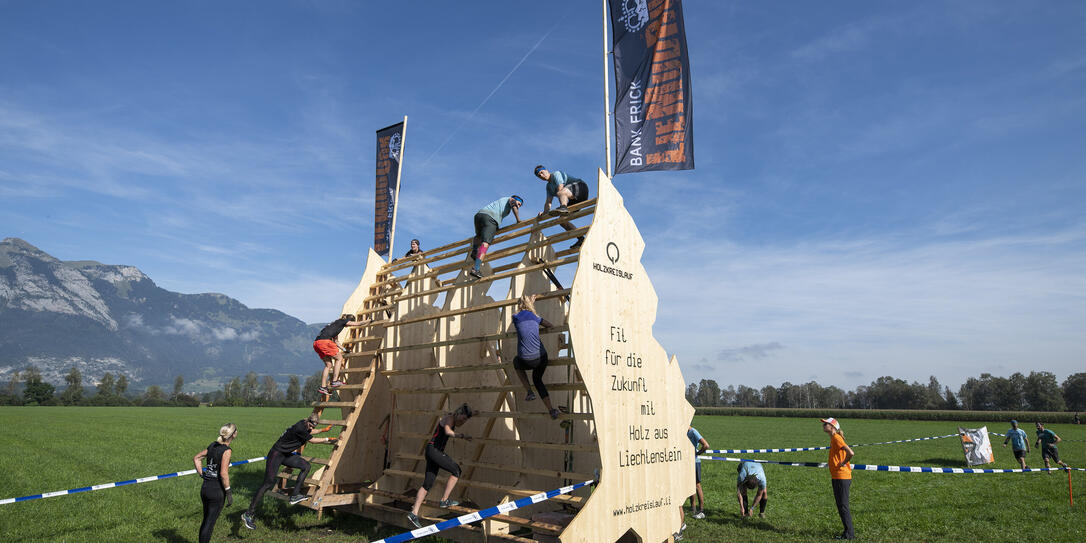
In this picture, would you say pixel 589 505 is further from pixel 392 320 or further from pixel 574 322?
pixel 392 320

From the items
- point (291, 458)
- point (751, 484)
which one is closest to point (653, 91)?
point (751, 484)

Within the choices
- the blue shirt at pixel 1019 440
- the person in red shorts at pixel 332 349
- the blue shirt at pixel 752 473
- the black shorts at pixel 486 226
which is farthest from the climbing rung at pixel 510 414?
the blue shirt at pixel 1019 440

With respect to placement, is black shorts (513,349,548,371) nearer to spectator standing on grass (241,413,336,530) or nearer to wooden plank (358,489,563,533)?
wooden plank (358,489,563,533)

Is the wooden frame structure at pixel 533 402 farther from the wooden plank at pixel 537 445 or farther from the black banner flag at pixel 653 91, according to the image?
→ the black banner flag at pixel 653 91

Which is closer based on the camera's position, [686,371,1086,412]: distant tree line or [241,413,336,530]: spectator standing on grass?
[241,413,336,530]: spectator standing on grass

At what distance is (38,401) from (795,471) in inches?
4267

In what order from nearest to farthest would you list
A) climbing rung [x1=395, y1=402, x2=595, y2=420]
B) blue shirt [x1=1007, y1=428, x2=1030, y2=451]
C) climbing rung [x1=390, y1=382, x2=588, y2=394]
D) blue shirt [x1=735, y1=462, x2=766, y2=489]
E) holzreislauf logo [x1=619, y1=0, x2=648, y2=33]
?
climbing rung [x1=395, y1=402, x2=595, y2=420], climbing rung [x1=390, y1=382, x2=588, y2=394], holzreislauf logo [x1=619, y1=0, x2=648, y2=33], blue shirt [x1=735, y1=462, x2=766, y2=489], blue shirt [x1=1007, y1=428, x2=1030, y2=451]

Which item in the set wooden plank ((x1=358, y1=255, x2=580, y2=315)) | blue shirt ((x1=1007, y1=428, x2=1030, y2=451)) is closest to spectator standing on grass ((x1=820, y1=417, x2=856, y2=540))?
wooden plank ((x1=358, y1=255, x2=580, y2=315))

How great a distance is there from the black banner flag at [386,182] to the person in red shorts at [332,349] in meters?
3.91

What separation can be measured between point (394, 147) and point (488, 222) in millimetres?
7231

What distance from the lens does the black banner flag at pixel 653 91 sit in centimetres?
1012

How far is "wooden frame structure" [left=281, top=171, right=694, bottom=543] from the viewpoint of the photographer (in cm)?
759

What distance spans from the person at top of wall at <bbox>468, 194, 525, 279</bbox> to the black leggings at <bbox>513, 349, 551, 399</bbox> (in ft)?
7.63

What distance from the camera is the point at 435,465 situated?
30.0 ft
